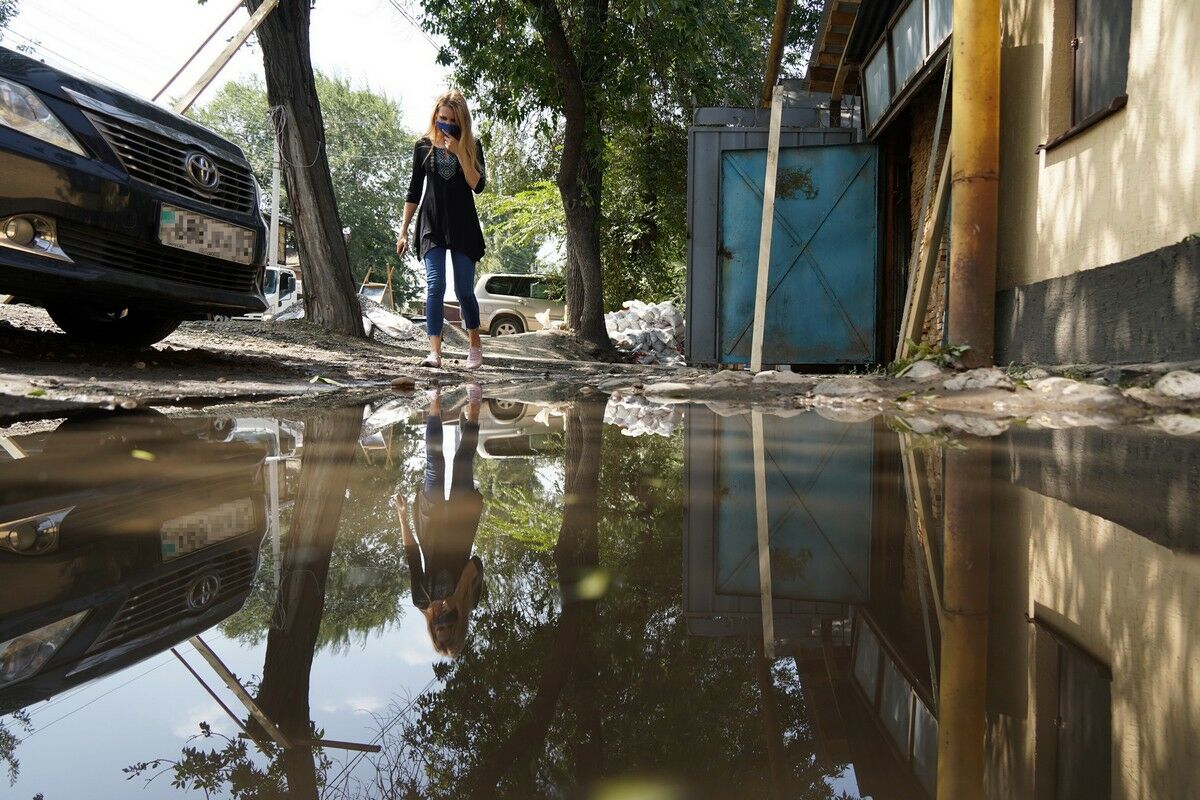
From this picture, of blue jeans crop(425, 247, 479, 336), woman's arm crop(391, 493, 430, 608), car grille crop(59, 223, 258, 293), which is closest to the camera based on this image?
woman's arm crop(391, 493, 430, 608)

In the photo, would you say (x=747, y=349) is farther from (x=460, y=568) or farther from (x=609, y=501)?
(x=460, y=568)

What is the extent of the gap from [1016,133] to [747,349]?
345cm

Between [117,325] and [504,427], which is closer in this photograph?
[504,427]

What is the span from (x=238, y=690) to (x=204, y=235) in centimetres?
442

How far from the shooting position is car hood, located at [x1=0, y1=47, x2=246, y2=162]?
156 inches

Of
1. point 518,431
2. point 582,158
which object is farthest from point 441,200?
point 582,158

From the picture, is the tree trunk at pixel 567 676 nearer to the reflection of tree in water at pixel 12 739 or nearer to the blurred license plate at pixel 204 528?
the reflection of tree in water at pixel 12 739

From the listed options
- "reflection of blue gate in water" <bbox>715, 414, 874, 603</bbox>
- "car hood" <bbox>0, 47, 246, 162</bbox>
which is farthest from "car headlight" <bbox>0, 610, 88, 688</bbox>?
"car hood" <bbox>0, 47, 246, 162</bbox>

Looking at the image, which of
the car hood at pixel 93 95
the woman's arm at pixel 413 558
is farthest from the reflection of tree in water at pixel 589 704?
the car hood at pixel 93 95

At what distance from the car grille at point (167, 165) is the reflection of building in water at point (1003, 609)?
348cm

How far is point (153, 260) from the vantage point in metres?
4.61

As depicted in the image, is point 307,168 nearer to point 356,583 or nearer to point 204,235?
point 204,235

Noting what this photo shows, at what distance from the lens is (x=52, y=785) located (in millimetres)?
805

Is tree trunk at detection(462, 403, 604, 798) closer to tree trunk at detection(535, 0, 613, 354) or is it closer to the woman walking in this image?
the woman walking
